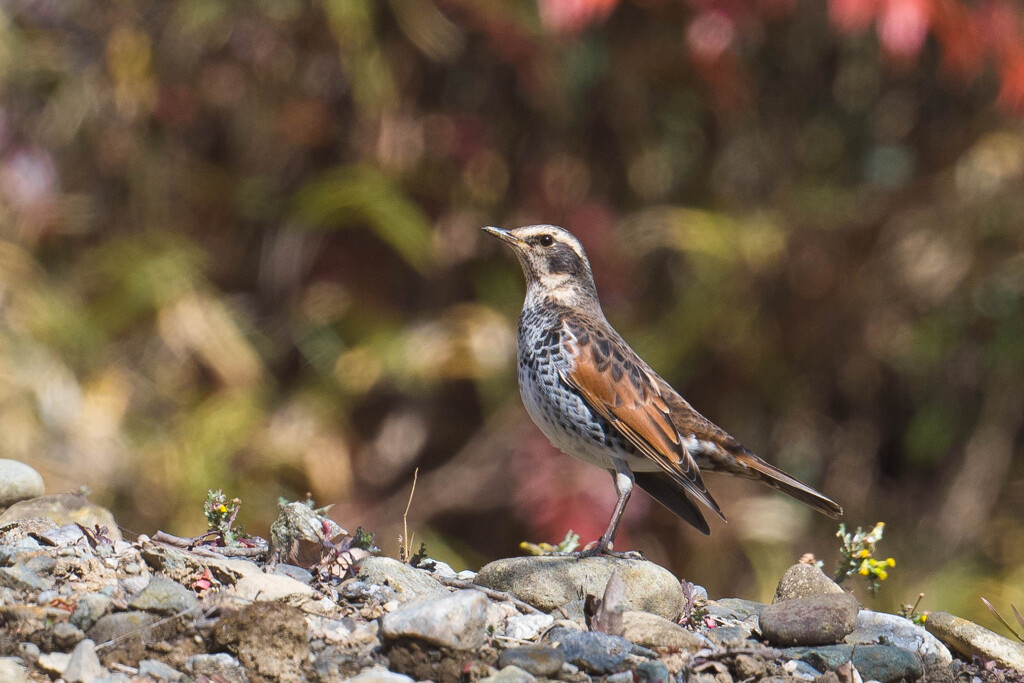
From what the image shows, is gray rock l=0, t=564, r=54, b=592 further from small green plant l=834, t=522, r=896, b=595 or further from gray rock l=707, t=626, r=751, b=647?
small green plant l=834, t=522, r=896, b=595

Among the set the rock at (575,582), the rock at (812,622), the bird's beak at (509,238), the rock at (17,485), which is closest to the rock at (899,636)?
the rock at (812,622)

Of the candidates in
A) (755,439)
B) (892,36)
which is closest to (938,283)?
(755,439)

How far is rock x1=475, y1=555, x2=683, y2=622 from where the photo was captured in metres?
4.03

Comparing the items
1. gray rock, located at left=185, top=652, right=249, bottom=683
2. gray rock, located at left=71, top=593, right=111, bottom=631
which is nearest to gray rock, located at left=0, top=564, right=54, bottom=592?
gray rock, located at left=71, top=593, right=111, bottom=631

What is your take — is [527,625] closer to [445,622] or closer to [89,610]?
[445,622]

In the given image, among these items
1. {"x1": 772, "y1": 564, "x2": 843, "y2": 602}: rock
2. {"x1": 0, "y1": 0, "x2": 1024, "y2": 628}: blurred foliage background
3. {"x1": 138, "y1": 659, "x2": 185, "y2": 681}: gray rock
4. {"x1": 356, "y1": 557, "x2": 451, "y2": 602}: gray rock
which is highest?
{"x1": 0, "y1": 0, "x2": 1024, "y2": 628}: blurred foliage background

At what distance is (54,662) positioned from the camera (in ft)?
10.4

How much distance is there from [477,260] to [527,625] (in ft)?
17.9

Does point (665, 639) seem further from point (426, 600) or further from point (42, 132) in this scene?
point (42, 132)

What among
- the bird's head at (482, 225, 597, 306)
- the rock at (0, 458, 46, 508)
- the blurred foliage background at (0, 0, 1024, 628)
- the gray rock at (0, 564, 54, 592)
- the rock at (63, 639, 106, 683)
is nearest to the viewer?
the rock at (63, 639, 106, 683)

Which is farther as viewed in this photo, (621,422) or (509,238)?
(509,238)

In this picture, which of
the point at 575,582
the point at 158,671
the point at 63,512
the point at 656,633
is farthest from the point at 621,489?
the point at 158,671

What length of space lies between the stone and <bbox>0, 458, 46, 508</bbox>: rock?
1.84 metres

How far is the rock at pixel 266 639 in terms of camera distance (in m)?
3.23
